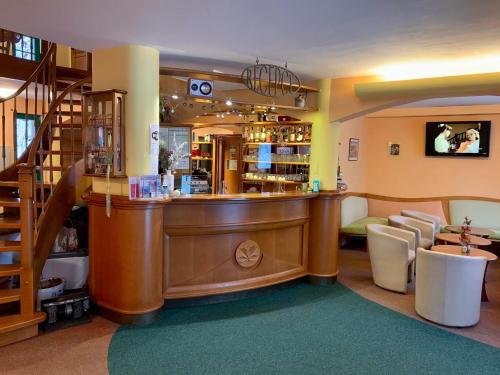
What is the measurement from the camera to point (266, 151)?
7.21m

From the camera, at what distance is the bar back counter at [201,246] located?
153 inches

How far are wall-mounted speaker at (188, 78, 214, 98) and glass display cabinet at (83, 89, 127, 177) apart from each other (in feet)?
2.41

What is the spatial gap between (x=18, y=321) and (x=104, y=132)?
1.89 metres

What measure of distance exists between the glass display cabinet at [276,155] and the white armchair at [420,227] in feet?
5.29

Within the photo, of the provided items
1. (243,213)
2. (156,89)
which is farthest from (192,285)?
(156,89)

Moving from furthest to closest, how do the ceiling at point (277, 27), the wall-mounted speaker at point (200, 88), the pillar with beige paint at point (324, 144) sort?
1. the pillar with beige paint at point (324, 144)
2. the wall-mounted speaker at point (200, 88)
3. the ceiling at point (277, 27)

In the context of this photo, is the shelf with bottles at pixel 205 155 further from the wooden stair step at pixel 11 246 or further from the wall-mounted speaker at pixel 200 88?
the wooden stair step at pixel 11 246

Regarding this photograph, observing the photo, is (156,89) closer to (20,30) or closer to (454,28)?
(20,30)

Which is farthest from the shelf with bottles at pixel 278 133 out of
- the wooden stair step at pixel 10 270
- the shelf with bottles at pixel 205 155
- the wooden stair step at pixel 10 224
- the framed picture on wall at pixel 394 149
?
the wooden stair step at pixel 10 270

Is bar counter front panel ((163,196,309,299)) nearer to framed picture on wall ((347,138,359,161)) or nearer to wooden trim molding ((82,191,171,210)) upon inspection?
wooden trim molding ((82,191,171,210))

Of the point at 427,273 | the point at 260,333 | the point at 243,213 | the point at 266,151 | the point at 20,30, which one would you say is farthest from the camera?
the point at 266,151

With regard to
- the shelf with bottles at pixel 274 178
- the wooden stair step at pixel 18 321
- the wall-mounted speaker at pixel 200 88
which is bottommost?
the wooden stair step at pixel 18 321

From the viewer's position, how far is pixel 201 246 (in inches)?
171

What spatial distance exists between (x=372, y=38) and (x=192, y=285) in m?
3.05
